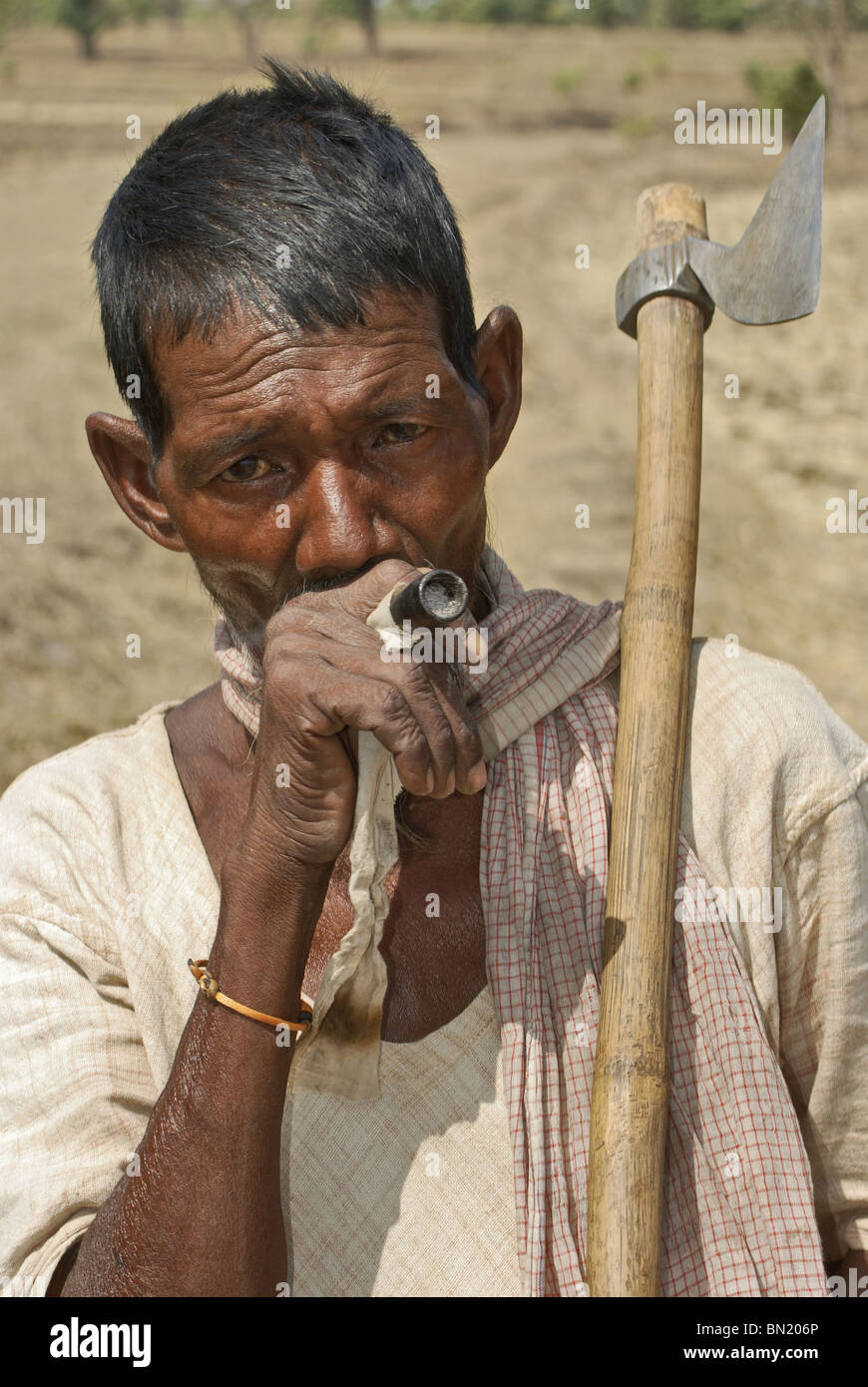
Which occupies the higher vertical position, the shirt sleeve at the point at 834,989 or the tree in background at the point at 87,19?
the tree in background at the point at 87,19

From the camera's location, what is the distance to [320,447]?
5.72 feet

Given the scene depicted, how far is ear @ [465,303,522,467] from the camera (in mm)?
2008

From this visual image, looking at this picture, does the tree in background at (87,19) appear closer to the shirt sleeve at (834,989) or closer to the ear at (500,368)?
the ear at (500,368)

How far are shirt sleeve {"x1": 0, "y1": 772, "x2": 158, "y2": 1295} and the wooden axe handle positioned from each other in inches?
23.8

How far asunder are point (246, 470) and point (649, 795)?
66 centimetres

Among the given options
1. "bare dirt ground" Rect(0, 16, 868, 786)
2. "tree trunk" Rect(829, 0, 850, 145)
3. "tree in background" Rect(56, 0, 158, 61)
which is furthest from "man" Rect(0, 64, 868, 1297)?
"tree in background" Rect(56, 0, 158, 61)

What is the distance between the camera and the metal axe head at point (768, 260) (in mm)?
1827

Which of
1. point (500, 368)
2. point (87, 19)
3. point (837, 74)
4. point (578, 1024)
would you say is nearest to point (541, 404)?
point (500, 368)

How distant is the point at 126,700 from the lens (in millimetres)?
7645

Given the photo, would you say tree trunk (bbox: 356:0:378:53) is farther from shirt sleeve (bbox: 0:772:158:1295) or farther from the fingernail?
the fingernail

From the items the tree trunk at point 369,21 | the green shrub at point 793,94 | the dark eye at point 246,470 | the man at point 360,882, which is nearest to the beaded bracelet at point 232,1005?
the man at point 360,882

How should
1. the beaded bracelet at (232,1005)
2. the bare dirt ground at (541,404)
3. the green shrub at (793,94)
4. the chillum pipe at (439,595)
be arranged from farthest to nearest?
the green shrub at (793,94) < the bare dirt ground at (541,404) < the beaded bracelet at (232,1005) < the chillum pipe at (439,595)

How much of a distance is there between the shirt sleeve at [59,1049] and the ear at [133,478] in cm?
44

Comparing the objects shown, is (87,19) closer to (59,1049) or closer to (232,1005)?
(59,1049)
